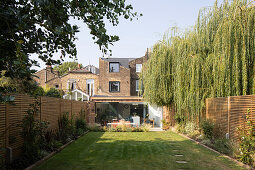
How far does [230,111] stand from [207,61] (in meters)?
3.07

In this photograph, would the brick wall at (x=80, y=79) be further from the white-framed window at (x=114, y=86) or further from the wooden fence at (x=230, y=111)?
the wooden fence at (x=230, y=111)

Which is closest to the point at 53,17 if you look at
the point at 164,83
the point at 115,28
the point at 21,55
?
the point at 115,28

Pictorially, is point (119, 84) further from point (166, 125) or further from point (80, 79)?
point (166, 125)

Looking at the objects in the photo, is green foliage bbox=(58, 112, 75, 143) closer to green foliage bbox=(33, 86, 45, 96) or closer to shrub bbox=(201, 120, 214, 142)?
green foliage bbox=(33, 86, 45, 96)

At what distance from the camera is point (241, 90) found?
30.9 feet

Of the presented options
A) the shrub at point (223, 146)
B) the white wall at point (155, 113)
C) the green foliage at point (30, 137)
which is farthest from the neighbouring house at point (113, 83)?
the green foliage at point (30, 137)

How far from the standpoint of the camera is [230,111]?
9641 millimetres

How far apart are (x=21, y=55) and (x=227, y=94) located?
27.1 feet

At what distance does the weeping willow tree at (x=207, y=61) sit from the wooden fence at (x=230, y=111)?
38 centimetres

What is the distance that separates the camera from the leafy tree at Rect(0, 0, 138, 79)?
4.39m

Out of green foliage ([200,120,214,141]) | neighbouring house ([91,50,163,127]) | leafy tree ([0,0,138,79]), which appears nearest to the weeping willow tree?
green foliage ([200,120,214,141])

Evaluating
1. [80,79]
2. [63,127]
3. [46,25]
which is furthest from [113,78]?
[46,25]

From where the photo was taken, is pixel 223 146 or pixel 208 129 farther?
pixel 208 129

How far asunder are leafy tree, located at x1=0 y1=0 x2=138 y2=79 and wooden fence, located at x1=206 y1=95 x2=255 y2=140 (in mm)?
5102
